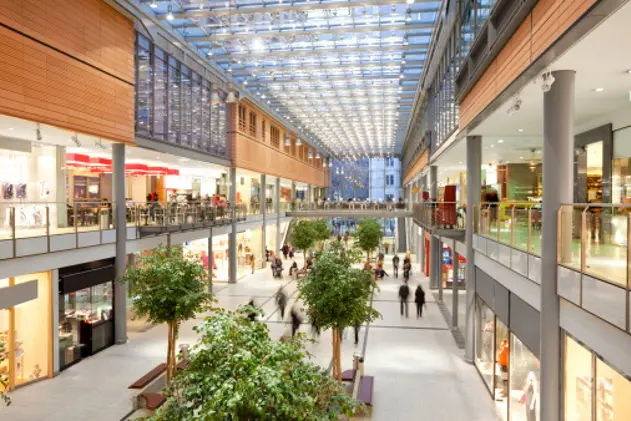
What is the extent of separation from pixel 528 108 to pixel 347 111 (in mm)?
24872

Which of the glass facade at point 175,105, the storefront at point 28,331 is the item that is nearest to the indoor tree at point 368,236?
the glass facade at point 175,105

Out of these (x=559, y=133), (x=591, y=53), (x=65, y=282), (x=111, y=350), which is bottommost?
(x=111, y=350)

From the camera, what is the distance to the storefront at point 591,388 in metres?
5.04

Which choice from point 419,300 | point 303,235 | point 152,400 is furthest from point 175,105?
point 152,400

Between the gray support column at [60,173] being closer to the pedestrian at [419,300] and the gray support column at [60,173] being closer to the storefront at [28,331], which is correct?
the storefront at [28,331]

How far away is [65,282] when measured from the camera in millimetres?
13289

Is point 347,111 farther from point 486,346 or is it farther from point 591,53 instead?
point 591,53

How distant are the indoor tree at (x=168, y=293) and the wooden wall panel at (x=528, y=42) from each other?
7642 millimetres

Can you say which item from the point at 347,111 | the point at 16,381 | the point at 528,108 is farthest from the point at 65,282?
the point at 347,111

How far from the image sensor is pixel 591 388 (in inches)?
226

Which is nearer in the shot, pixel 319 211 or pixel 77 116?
pixel 77 116

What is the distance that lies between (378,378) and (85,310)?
8720 millimetres

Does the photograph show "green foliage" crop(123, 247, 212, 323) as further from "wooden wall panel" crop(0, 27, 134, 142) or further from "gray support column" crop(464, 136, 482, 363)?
"gray support column" crop(464, 136, 482, 363)

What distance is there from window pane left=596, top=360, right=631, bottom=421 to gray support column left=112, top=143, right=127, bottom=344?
13.5 meters
